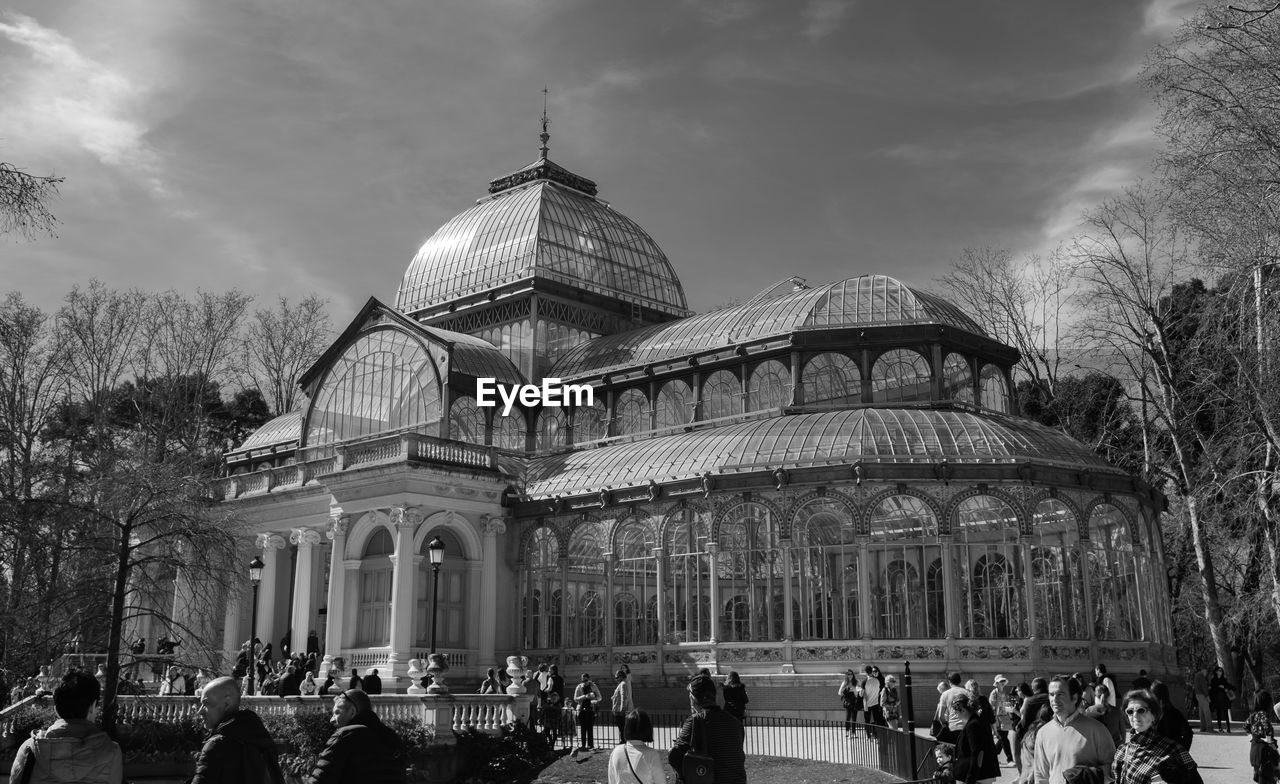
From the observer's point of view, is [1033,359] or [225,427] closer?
[1033,359]

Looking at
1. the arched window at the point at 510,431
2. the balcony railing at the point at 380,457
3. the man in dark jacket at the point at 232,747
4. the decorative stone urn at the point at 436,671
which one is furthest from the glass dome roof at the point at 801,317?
the man in dark jacket at the point at 232,747

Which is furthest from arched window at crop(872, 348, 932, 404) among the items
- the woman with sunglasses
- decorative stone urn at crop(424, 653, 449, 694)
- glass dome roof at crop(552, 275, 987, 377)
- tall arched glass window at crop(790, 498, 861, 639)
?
the woman with sunglasses

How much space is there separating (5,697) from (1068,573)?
2560cm

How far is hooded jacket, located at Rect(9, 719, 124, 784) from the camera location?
735 centimetres

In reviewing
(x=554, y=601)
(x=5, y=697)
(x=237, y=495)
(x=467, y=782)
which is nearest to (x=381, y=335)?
(x=237, y=495)

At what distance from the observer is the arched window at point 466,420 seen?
40906 mm

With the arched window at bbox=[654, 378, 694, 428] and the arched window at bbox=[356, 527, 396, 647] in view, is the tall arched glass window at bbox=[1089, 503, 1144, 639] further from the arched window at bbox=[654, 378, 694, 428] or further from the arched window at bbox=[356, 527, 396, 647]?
the arched window at bbox=[356, 527, 396, 647]

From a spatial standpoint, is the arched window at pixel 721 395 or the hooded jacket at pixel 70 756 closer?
the hooded jacket at pixel 70 756

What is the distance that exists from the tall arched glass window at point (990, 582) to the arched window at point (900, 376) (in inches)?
236

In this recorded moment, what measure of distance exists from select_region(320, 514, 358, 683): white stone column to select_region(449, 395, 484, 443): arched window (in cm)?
501

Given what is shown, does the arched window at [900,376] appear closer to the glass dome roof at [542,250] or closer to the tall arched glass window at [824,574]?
the tall arched glass window at [824,574]

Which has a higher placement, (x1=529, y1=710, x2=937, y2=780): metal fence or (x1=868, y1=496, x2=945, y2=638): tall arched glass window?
(x1=868, y1=496, x2=945, y2=638): tall arched glass window

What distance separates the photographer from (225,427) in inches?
2422

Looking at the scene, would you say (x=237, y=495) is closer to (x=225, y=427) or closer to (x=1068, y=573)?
(x=225, y=427)
